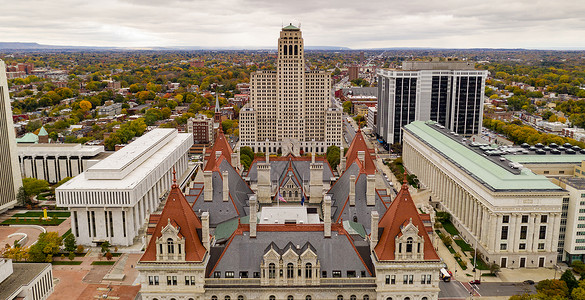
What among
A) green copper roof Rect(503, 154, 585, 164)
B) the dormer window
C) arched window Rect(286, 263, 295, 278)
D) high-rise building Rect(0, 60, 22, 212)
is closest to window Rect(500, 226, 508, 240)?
green copper roof Rect(503, 154, 585, 164)

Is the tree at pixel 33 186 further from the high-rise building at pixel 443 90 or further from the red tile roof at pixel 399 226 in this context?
the high-rise building at pixel 443 90

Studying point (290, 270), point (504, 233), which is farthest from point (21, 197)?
point (504, 233)

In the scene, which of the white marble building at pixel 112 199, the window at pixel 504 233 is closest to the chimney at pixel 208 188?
the white marble building at pixel 112 199

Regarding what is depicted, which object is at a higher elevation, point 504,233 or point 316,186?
point 316,186

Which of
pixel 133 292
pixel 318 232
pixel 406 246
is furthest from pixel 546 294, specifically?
pixel 133 292

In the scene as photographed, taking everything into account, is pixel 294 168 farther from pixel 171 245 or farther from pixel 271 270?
pixel 171 245

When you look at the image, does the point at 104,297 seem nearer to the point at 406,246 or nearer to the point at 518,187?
the point at 406,246

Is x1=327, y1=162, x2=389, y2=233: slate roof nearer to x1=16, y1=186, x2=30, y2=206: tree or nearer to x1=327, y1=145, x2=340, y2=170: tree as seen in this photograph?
x1=327, y1=145, x2=340, y2=170: tree
